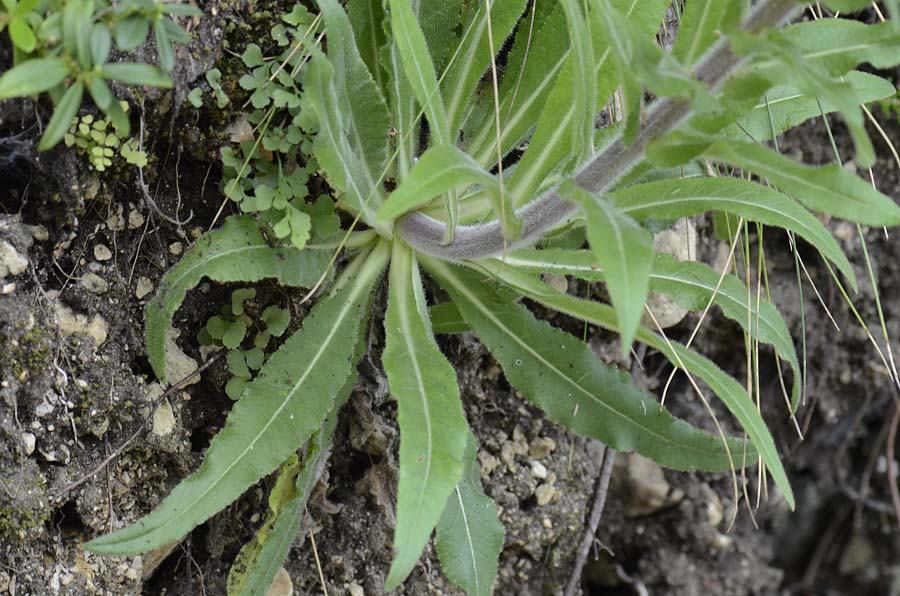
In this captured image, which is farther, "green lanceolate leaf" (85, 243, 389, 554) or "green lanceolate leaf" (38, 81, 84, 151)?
"green lanceolate leaf" (85, 243, 389, 554)

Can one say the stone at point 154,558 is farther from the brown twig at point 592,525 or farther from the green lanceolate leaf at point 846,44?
the green lanceolate leaf at point 846,44

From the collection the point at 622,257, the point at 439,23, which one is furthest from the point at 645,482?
the point at 622,257

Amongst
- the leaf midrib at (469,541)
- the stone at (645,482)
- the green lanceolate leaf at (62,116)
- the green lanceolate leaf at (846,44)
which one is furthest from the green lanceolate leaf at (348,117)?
the stone at (645,482)

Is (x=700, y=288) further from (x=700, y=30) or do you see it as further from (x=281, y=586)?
(x=281, y=586)

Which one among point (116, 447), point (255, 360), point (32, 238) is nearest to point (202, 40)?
point (32, 238)

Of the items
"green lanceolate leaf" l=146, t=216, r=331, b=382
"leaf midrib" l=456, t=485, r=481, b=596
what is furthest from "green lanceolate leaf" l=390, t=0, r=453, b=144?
"leaf midrib" l=456, t=485, r=481, b=596

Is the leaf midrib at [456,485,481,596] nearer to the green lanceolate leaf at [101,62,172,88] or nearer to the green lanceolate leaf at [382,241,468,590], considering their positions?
the green lanceolate leaf at [382,241,468,590]

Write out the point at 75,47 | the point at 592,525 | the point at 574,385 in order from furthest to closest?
the point at 592,525 < the point at 574,385 < the point at 75,47
